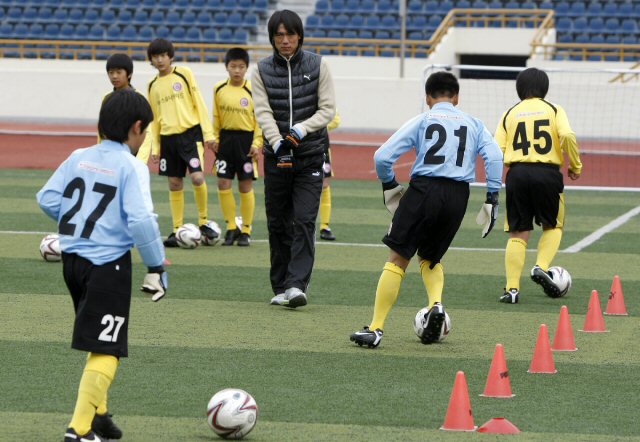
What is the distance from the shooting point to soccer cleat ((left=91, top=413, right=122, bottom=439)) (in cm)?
559

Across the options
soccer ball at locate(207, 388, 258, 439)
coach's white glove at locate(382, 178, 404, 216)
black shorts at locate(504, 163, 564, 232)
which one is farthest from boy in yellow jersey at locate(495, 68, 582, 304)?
soccer ball at locate(207, 388, 258, 439)

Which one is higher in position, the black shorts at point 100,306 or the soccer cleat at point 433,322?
the black shorts at point 100,306

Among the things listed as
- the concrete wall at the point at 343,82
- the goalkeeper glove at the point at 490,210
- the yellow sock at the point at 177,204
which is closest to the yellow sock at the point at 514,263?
the goalkeeper glove at the point at 490,210

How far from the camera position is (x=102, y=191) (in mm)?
5441

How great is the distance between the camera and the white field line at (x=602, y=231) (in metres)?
13.8

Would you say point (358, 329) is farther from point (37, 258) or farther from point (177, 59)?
point (177, 59)

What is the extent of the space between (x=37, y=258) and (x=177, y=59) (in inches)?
950

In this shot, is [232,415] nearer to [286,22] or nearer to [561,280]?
[286,22]

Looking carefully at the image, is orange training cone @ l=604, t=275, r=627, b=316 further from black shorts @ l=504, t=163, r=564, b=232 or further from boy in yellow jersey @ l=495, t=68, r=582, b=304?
black shorts @ l=504, t=163, r=564, b=232

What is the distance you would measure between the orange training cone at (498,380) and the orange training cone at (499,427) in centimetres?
75

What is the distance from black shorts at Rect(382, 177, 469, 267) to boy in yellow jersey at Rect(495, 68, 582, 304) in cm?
221

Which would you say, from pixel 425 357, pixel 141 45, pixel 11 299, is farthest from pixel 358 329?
pixel 141 45

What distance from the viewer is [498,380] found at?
6.63m

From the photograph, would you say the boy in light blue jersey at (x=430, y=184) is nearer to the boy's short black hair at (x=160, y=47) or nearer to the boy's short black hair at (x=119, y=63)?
the boy's short black hair at (x=119, y=63)
